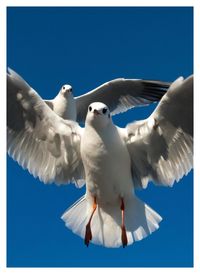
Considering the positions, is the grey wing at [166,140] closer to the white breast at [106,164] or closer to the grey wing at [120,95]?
the white breast at [106,164]

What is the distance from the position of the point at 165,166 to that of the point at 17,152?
1320mm

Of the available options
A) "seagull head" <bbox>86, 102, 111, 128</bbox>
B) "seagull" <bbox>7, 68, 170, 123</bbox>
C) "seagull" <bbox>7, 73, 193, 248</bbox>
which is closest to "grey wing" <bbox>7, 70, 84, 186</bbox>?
"seagull" <bbox>7, 73, 193, 248</bbox>

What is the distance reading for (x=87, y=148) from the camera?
4.74 metres

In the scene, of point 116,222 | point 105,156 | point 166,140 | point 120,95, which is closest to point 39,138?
point 105,156

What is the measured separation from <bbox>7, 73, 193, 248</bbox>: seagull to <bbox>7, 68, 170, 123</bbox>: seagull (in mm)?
2197

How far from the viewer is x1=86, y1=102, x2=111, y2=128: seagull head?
4.55 meters

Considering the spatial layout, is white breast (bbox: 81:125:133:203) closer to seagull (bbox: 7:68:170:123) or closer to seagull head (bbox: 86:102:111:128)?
seagull head (bbox: 86:102:111:128)

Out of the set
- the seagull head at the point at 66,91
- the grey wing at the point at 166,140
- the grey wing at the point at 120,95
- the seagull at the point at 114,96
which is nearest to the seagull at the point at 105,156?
the grey wing at the point at 166,140

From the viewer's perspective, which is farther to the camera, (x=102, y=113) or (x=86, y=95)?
(x=86, y=95)

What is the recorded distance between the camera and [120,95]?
332 inches

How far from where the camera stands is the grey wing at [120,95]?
8.09 meters

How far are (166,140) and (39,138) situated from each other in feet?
3.70

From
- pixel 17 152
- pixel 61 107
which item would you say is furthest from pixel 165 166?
pixel 61 107

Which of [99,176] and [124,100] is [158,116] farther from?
[124,100]
